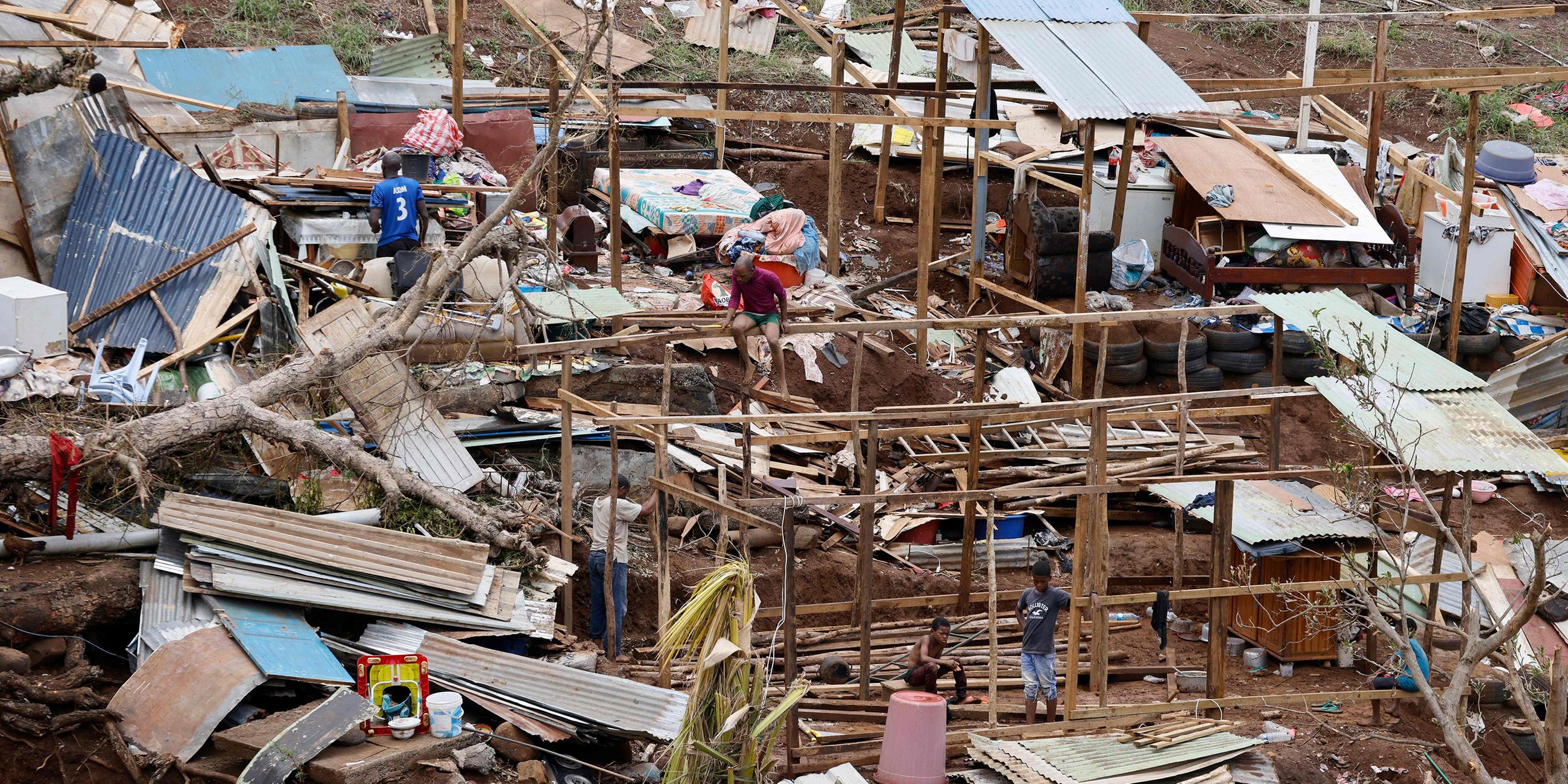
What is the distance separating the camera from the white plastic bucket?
1029cm

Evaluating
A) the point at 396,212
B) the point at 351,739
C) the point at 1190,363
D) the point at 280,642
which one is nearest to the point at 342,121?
the point at 396,212

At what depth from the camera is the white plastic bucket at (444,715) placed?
33.8 ft

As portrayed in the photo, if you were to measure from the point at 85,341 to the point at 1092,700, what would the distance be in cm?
938

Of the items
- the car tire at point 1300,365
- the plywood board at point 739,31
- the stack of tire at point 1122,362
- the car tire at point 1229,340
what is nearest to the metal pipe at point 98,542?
the stack of tire at point 1122,362

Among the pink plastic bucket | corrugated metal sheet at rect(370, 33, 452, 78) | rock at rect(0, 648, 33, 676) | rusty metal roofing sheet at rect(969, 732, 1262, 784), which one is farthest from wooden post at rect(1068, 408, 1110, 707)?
corrugated metal sheet at rect(370, 33, 452, 78)

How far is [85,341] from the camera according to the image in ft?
44.2

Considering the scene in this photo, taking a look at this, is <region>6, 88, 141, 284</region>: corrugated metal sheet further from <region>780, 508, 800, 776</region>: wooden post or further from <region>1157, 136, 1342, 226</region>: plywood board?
<region>1157, 136, 1342, 226</region>: plywood board

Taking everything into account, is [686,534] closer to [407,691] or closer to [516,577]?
[516,577]

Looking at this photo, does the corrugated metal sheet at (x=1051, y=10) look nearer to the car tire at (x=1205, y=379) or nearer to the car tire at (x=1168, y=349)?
the car tire at (x=1168, y=349)

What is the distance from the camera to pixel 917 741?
10141mm

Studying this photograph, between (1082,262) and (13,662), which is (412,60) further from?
(13,662)

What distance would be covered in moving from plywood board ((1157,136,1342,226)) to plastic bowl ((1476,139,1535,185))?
156 inches

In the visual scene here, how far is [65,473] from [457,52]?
27.6 feet

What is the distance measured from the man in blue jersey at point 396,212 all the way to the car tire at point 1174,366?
882cm
